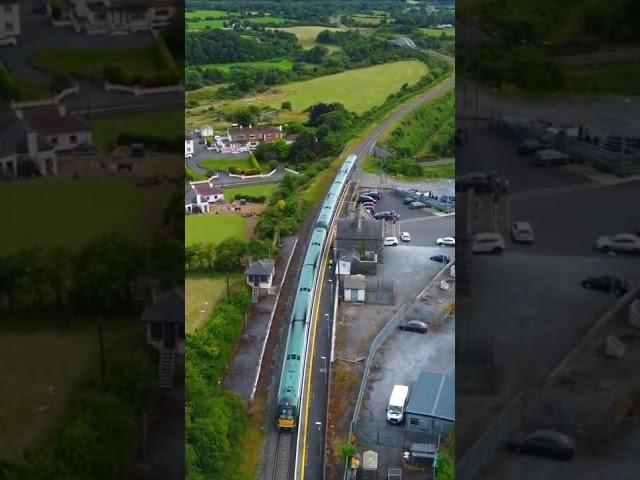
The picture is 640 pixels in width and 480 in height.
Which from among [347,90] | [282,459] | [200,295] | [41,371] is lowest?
[282,459]

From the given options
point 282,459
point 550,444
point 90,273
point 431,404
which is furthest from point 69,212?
point 550,444

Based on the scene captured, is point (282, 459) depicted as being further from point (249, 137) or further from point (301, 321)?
point (249, 137)

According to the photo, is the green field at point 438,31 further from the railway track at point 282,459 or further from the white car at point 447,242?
the railway track at point 282,459

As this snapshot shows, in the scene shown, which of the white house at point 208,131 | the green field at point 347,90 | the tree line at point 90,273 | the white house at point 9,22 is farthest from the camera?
the green field at point 347,90

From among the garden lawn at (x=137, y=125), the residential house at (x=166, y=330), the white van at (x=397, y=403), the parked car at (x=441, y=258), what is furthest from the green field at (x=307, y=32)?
the white van at (x=397, y=403)

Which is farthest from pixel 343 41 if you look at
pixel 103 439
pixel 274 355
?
pixel 103 439

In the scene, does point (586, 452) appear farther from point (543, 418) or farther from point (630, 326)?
point (630, 326)
